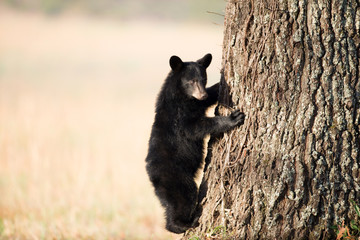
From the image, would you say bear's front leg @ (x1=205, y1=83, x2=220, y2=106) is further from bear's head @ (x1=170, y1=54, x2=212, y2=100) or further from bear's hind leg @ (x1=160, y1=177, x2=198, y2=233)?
bear's hind leg @ (x1=160, y1=177, x2=198, y2=233)

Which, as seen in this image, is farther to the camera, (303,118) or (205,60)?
(205,60)

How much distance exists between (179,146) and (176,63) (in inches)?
36.3

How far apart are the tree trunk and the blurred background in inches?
26.6

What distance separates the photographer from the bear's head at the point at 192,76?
447cm

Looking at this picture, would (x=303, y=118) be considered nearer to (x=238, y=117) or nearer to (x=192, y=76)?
(x=238, y=117)

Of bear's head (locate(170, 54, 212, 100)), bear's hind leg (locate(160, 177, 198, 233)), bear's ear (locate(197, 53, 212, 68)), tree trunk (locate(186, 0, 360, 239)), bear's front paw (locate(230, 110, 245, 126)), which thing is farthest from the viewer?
bear's ear (locate(197, 53, 212, 68))

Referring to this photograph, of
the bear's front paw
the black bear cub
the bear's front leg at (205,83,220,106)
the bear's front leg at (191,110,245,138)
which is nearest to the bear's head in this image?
the black bear cub

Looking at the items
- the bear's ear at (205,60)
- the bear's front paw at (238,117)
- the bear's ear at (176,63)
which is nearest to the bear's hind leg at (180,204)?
the bear's front paw at (238,117)

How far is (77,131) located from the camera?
42.1ft

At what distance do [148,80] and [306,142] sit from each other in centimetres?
1819

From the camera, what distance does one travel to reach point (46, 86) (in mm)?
18797

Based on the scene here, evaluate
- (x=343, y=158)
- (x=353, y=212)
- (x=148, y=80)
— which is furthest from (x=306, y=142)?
(x=148, y=80)

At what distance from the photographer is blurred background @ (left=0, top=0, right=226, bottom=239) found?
7629mm

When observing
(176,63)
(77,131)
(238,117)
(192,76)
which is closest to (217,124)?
(238,117)
